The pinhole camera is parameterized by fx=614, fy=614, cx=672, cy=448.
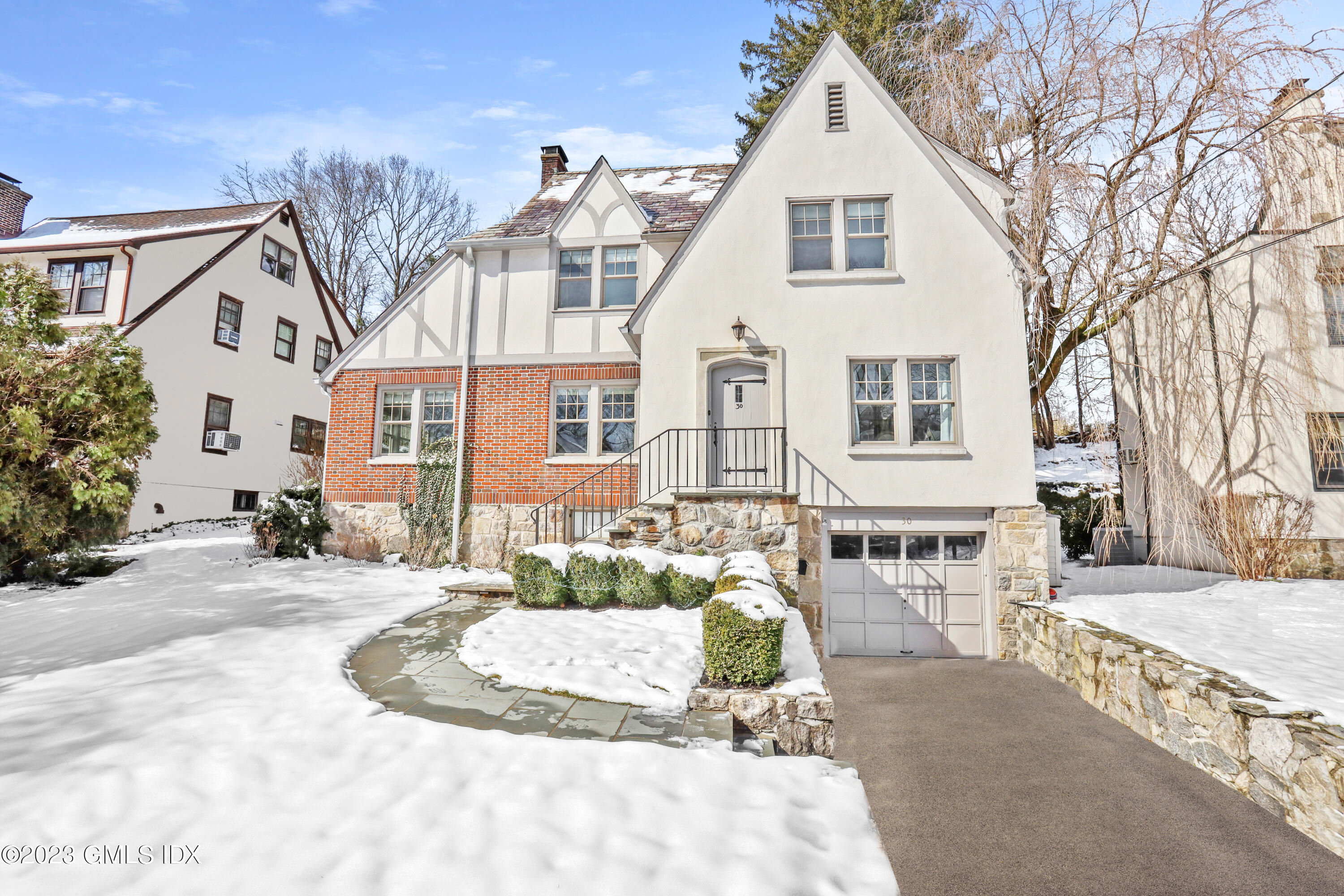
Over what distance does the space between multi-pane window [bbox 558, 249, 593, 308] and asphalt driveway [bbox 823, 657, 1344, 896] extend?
28.1 feet

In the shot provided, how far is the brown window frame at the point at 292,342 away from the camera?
19031 mm

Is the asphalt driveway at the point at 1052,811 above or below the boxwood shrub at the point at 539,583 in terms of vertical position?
below

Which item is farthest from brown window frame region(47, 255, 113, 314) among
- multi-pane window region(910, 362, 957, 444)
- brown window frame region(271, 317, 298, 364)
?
multi-pane window region(910, 362, 957, 444)

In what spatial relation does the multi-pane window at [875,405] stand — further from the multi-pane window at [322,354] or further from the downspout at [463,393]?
the multi-pane window at [322,354]

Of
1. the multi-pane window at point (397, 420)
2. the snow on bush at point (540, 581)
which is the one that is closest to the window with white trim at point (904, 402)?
the snow on bush at point (540, 581)

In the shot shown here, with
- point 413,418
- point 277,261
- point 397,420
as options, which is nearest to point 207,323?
point 277,261

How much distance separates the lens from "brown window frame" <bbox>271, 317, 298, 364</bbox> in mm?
19031

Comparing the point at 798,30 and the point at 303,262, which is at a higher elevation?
the point at 798,30

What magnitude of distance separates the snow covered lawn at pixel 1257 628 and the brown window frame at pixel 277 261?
71.1 feet

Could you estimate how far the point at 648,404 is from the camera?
32.7 feet

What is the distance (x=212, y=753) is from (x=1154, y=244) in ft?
36.4

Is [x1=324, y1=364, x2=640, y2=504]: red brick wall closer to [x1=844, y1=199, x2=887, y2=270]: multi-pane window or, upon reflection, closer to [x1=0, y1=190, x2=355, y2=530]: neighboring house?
[x1=844, y1=199, x2=887, y2=270]: multi-pane window

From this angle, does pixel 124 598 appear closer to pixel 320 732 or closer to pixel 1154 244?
pixel 320 732

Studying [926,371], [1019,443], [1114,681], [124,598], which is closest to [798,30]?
[926,371]
